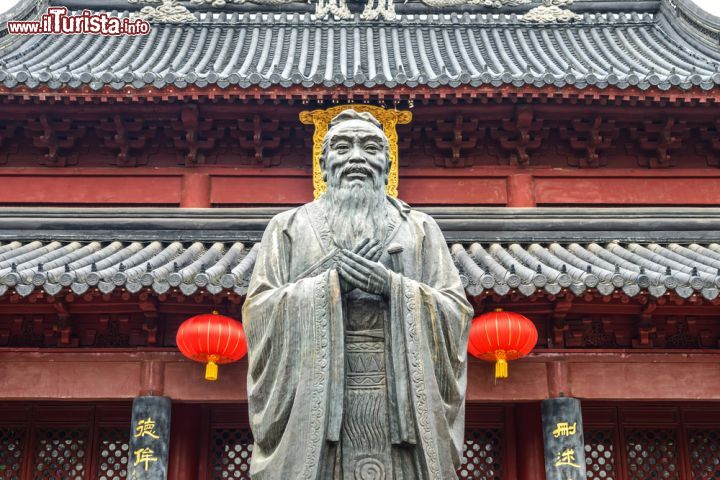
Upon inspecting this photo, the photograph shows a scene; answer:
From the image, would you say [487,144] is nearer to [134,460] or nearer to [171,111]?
[171,111]

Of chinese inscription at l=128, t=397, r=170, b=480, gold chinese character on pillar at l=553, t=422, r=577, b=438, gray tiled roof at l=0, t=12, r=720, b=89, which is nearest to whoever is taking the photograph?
chinese inscription at l=128, t=397, r=170, b=480

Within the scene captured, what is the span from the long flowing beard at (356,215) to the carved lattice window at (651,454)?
6.24 m

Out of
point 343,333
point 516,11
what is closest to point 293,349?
point 343,333

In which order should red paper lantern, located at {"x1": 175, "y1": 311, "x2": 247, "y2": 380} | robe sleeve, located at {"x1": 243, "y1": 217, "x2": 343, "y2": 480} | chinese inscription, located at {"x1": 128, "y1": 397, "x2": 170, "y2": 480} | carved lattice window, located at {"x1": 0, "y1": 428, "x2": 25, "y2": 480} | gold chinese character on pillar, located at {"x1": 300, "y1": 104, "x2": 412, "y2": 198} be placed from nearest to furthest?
robe sleeve, located at {"x1": 243, "y1": 217, "x2": 343, "y2": 480} → red paper lantern, located at {"x1": 175, "y1": 311, "x2": 247, "y2": 380} → chinese inscription, located at {"x1": 128, "y1": 397, "x2": 170, "y2": 480} → carved lattice window, located at {"x1": 0, "y1": 428, "x2": 25, "y2": 480} → gold chinese character on pillar, located at {"x1": 300, "y1": 104, "x2": 412, "y2": 198}

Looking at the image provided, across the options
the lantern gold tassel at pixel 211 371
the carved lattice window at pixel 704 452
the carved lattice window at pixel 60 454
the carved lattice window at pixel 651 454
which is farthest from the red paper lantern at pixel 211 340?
the carved lattice window at pixel 704 452

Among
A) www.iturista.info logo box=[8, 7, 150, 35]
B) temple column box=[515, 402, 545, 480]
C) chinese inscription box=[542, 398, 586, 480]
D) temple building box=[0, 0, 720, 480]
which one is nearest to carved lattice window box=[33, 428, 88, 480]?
temple building box=[0, 0, 720, 480]

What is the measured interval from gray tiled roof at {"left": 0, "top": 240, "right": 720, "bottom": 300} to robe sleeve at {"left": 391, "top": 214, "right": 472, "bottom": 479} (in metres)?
3.52

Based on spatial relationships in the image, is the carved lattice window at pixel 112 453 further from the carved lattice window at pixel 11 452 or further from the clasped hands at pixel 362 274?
the clasped hands at pixel 362 274

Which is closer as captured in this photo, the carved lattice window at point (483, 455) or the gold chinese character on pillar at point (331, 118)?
the carved lattice window at point (483, 455)

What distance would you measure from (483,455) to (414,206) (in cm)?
326

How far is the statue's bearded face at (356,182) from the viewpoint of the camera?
3963 mm

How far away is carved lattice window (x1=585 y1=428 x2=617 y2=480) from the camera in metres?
8.87

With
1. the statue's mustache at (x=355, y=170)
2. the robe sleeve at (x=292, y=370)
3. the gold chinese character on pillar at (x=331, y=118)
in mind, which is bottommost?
the robe sleeve at (x=292, y=370)

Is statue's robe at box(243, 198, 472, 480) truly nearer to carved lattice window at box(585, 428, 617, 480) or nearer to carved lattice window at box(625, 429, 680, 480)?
carved lattice window at box(585, 428, 617, 480)
